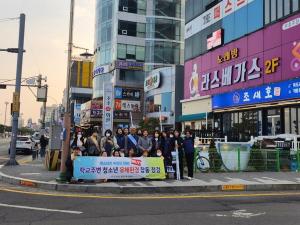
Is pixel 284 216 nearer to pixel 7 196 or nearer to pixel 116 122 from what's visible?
pixel 7 196

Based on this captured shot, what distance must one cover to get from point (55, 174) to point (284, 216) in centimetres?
1009

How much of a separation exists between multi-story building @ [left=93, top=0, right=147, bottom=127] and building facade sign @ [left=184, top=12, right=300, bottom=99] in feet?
73.9

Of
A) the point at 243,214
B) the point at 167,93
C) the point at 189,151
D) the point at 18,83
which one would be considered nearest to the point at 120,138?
the point at 189,151

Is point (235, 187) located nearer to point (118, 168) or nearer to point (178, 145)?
point (178, 145)

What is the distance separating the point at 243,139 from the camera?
34.8 metres

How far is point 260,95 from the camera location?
1272 inches

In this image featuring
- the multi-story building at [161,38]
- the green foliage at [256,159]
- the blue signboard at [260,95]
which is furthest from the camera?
the multi-story building at [161,38]

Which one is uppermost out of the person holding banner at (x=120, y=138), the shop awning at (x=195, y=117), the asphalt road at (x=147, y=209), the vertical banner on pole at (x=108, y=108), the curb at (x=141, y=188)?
the shop awning at (x=195, y=117)

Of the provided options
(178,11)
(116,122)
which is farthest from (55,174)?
(178,11)

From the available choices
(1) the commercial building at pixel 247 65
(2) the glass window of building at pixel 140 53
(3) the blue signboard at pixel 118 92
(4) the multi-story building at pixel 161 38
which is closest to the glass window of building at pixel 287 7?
(1) the commercial building at pixel 247 65

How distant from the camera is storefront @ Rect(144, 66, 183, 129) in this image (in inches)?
2146

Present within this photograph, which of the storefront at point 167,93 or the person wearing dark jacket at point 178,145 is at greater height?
the storefront at point 167,93

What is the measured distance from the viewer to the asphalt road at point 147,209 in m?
8.95

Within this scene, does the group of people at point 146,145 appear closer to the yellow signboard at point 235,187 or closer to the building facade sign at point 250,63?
the yellow signboard at point 235,187
